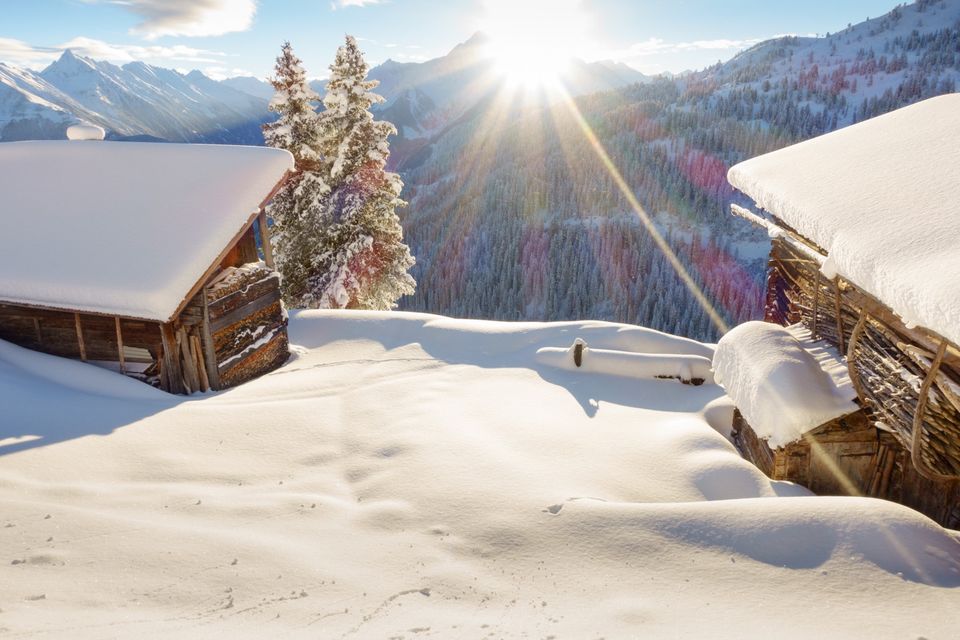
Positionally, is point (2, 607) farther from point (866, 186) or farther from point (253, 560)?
point (866, 186)

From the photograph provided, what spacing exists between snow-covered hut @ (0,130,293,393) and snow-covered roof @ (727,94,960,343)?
9.20 meters

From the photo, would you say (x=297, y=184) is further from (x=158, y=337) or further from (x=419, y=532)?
(x=419, y=532)

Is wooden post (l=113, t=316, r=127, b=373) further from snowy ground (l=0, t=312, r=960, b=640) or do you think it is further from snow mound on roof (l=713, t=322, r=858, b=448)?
snow mound on roof (l=713, t=322, r=858, b=448)

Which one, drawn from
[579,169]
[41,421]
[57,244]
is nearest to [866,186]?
[41,421]

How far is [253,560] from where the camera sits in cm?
423

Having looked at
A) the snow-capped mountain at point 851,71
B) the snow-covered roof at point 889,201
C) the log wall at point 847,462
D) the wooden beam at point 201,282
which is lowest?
the log wall at point 847,462

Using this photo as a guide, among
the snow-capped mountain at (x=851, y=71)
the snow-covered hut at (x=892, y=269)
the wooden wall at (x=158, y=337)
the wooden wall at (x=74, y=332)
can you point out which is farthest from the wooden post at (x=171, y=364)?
the snow-capped mountain at (x=851, y=71)

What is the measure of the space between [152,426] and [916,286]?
831 centimetres

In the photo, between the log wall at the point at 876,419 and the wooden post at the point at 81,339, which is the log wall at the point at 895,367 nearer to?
the log wall at the point at 876,419

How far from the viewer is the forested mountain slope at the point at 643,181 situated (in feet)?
271

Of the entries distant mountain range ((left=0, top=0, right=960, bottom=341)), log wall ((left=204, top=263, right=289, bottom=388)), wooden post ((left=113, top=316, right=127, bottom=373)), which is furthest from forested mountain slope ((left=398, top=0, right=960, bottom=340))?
wooden post ((left=113, top=316, right=127, bottom=373))

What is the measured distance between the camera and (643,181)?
362ft

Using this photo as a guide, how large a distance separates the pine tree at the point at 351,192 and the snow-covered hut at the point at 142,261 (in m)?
7.52

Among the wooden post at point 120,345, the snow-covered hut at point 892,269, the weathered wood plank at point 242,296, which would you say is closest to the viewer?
the snow-covered hut at point 892,269
